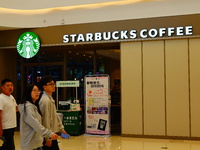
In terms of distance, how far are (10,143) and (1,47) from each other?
532cm

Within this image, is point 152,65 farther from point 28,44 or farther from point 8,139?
point 8,139

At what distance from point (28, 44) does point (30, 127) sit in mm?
5798

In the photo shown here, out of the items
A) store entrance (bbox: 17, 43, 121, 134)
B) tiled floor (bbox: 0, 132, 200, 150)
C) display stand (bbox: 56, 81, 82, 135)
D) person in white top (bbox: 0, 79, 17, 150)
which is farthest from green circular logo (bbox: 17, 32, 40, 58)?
person in white top (bbox: 0, 79, 17, 150)

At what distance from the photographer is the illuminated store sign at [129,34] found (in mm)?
7320

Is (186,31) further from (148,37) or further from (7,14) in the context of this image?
(7,14)

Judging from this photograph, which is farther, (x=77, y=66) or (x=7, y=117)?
(x=77, y=66)

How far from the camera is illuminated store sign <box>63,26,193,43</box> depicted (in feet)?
24.0

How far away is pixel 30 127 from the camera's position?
3.29m

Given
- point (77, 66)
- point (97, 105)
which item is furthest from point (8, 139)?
point (77, 66)

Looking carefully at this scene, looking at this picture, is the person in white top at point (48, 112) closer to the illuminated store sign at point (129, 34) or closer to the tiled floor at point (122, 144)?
the tiled floor at point (122, 144)

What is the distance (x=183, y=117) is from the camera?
24.0 ft

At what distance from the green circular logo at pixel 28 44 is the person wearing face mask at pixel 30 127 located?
18.1 ft

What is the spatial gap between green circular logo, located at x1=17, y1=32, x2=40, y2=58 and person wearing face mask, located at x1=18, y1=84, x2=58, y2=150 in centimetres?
551

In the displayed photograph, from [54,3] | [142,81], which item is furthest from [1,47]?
[142,81]
